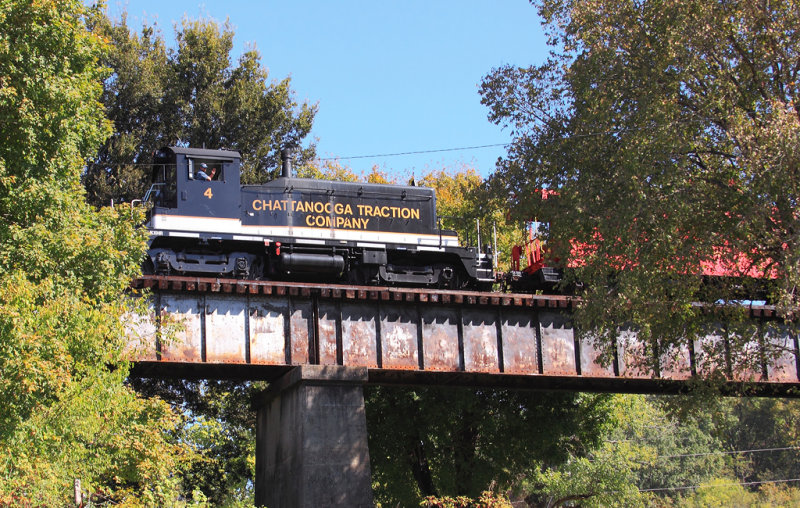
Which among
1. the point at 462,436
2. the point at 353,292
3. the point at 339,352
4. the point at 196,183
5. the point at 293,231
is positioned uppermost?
the point at 196,183

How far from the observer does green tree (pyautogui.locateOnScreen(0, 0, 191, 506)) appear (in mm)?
14211

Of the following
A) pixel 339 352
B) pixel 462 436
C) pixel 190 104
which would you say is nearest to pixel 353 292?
pixel 339 352

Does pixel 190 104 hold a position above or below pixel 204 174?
above

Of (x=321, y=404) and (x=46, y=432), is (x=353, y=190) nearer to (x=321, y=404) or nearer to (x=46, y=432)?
(x=321, y=404)

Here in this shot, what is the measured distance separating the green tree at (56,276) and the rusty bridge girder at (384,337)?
361 centimetres

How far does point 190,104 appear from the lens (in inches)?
1619

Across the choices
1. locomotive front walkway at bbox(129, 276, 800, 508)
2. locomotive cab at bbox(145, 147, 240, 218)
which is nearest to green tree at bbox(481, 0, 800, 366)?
locomotive front walkway at bbox(129, 276, 800, 508)

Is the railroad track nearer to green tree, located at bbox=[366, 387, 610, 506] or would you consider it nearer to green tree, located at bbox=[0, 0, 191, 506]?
green tree, located at bbox=[0, 0, 191, 506]

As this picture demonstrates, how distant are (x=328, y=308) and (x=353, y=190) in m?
5.32

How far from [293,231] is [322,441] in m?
7.13

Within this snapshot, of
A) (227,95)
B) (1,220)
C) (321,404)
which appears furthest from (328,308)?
(227,95)

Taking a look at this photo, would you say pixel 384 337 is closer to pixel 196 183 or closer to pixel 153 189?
pixel 196 183

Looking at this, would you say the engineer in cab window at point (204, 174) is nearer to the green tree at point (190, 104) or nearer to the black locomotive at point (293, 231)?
the black locomotive at point (293, 231)

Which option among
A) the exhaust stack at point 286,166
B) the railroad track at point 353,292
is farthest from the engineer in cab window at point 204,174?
the railroad track at point 353,292
